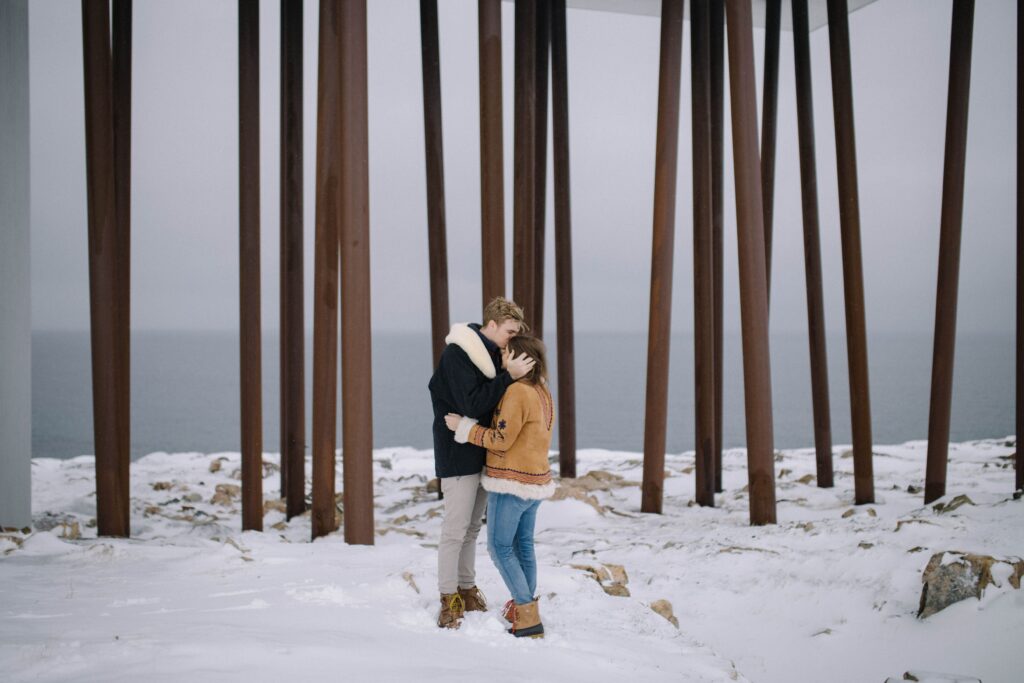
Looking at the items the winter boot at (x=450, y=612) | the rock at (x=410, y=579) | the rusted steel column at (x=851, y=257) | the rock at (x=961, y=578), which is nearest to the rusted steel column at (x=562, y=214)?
the rusted steel column at (x=851, y=257)

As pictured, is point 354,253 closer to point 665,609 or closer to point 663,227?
point 663,227

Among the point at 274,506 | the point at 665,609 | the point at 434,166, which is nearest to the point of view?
the point at 665,609

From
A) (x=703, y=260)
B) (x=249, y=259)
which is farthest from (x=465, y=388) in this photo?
(x=703, y=260)

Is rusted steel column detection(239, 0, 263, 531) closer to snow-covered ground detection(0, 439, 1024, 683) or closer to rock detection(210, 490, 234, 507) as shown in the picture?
snow-covered ground detection(0, 439, 1024, 683)

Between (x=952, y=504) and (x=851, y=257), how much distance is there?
98.2 inches

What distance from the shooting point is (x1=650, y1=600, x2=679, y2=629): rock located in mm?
4742


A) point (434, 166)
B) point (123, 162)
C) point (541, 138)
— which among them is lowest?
point (123, 162)

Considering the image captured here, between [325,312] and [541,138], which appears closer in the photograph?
[325,312]

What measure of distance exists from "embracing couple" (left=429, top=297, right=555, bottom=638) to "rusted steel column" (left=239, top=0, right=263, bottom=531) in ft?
11.0

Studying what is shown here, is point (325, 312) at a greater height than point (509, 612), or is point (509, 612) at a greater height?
point (325, 312)

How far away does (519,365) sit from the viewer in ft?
12.0

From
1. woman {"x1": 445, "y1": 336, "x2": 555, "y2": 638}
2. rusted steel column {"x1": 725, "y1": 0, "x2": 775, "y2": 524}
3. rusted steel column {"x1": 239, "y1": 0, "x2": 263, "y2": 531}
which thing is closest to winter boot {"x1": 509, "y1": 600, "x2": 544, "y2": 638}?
woman {"x1": 445, "y1": 336, "x2": 555, "y2": 638}

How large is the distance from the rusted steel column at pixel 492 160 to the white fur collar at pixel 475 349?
118 inches

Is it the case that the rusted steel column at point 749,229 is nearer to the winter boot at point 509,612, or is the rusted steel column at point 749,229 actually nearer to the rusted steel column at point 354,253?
the rusted steel column at point 354,253
